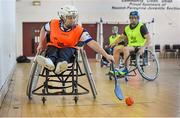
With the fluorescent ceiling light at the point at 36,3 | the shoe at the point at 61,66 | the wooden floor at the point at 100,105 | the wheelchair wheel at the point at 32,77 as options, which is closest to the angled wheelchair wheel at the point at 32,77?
the wheelchair wheel at the point at 32,77

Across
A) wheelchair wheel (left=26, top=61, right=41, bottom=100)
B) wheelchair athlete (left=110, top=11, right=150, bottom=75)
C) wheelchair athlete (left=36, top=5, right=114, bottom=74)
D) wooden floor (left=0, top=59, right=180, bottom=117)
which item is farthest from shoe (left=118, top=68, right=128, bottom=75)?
wheelchair wheel (left=26, top=61, right=41, bottom=100)

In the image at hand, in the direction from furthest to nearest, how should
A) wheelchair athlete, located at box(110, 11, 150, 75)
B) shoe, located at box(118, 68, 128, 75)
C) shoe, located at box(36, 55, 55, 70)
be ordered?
wheelchair athlete, located at box(110, 11, 150, 75)
shoe, located at box(118, 68, 128, 75)
shoe, located at box(36, 55, 55, 70)

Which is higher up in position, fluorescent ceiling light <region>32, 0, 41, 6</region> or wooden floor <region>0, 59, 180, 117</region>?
fluorescent ceiling light <region>32, 0, 41, 6</region>

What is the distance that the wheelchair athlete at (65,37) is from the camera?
454cm

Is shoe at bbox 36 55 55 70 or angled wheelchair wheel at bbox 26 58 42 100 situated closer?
shoe at bbox 36 55 55 70

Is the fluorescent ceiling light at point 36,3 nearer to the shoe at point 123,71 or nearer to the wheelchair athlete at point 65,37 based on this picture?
the shoe at point 123,71

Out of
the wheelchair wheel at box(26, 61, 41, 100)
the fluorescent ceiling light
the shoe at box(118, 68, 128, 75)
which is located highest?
the fluorescent ceiling light

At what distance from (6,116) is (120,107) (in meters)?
1.26

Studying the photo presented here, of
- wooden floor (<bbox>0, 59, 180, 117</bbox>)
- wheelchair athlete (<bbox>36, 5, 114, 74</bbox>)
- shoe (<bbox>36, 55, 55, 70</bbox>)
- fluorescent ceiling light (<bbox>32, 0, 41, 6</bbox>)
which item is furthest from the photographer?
fluorescent ceiling light (<bbox>32, 0, 41, 6</bbox>)

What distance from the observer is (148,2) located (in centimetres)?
1791

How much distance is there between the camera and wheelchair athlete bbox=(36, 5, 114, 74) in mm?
4539

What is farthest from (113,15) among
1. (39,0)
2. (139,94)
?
(139,94)

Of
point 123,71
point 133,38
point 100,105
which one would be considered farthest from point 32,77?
point 133,38

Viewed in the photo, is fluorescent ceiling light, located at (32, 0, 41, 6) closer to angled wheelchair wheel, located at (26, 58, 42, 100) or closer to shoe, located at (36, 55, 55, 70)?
angled wheelchair wheel, located at (26, 58, 42, 100)
